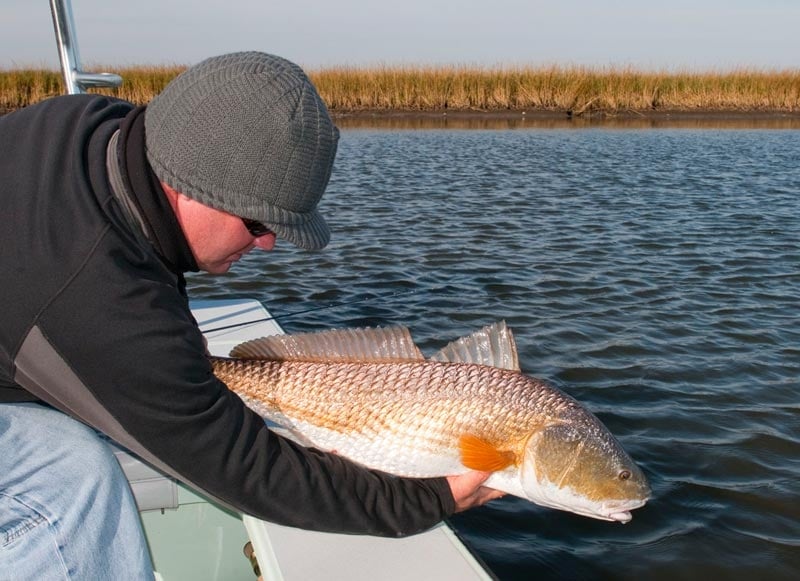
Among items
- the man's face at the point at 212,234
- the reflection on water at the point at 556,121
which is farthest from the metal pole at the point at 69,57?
the reflection on water at the point at 556,121

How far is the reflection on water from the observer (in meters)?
29.6

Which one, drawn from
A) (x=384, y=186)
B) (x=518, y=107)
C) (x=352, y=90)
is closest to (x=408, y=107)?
(x=352, y=90)

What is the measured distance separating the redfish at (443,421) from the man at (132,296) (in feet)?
1.49

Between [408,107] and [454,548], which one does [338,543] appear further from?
[408,107]

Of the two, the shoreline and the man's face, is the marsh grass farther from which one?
the man's face

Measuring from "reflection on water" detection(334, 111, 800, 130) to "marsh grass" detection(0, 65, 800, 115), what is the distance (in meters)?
0.91

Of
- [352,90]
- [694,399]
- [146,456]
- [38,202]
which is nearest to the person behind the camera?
[38,202]

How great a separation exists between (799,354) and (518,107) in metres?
28.9

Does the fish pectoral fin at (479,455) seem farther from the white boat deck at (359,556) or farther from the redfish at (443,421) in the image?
the white boat deck at (359,556)

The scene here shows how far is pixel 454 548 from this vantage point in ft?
8.27

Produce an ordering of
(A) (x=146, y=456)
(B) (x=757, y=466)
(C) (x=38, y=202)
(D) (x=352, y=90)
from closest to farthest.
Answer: (C) (x=38, y=202)
(A) (x=146, y=456)
(B) (x=757, y=466)
(D) (x=352, y=90)

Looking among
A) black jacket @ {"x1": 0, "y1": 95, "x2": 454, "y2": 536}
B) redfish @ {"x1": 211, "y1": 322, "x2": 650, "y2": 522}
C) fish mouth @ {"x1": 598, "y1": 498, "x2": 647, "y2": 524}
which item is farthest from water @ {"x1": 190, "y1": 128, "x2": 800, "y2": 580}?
black jacket @ {"x1": 0, "y1": 95, "x2": 454, "y2": 536}

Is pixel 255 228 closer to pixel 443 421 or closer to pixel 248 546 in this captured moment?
pixel 443 421

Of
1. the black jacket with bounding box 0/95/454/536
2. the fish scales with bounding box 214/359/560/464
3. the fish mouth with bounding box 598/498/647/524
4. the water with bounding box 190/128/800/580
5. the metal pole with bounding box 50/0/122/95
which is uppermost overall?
the metal pole with bounding box 50/0/122/95
